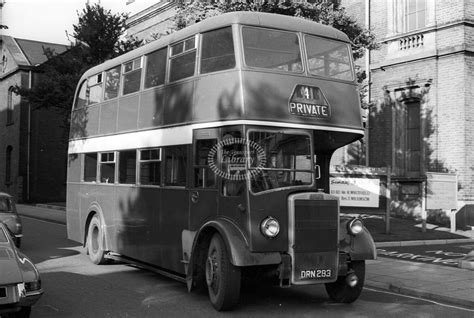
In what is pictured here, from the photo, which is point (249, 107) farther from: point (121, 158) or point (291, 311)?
point (121, 158)

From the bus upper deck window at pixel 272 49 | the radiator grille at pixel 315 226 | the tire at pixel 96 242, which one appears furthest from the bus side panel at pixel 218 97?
Result: the tire at pixel 96 242

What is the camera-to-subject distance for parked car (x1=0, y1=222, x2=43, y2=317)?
5805mm

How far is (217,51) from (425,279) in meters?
5.67

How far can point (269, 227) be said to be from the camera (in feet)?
23.1

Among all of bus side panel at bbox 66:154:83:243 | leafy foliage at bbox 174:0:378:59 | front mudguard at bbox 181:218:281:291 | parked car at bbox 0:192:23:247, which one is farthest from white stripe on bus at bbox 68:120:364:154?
leafy foliage at bbox 174:0:378:59

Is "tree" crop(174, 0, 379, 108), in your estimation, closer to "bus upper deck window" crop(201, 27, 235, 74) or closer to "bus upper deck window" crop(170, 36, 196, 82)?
"bus upper deck window" crop(170, 36, 196, 82)

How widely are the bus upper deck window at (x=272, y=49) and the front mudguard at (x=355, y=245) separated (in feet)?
8.11

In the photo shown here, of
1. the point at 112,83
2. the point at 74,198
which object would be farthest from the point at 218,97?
the point at 74,198

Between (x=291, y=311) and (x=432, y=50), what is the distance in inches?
589

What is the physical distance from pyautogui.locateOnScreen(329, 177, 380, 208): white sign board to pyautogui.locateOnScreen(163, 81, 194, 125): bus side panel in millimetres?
8759

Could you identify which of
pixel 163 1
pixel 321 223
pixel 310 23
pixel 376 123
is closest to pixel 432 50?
pixel 376 123

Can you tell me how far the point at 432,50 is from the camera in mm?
19469

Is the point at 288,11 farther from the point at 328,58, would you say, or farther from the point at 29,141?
the point at 29,141

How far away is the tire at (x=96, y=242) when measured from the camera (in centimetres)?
1126
